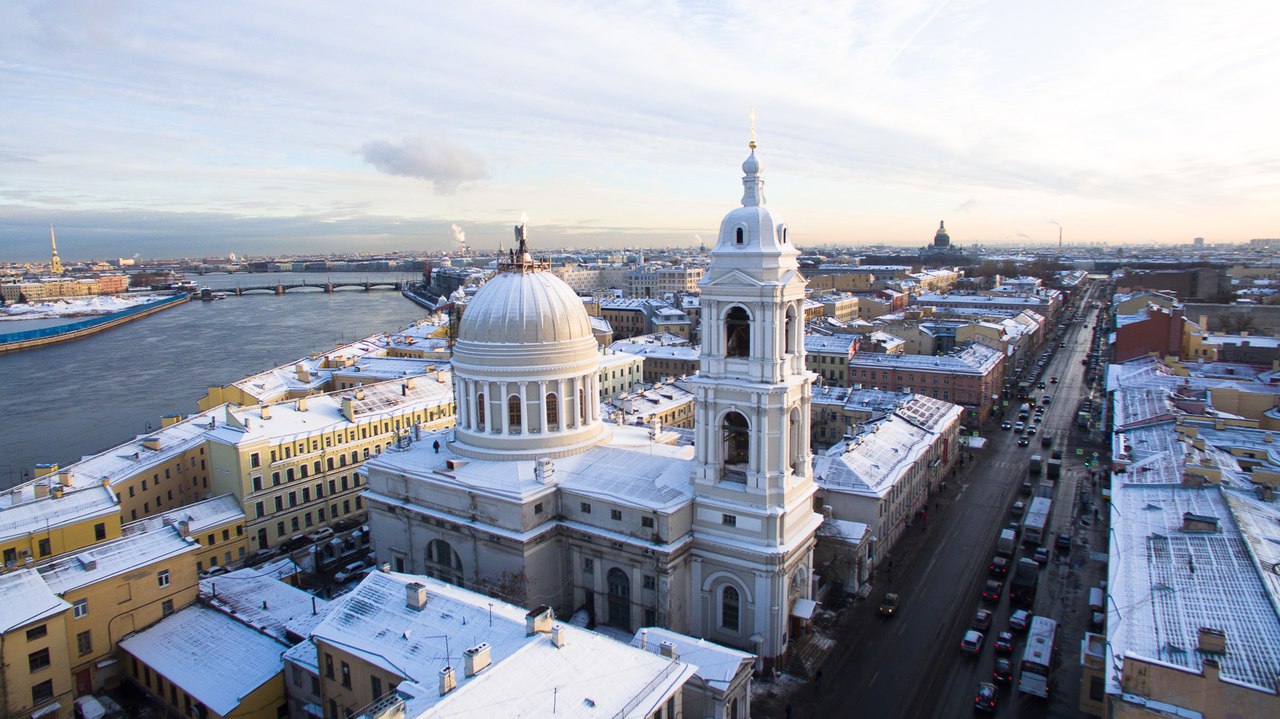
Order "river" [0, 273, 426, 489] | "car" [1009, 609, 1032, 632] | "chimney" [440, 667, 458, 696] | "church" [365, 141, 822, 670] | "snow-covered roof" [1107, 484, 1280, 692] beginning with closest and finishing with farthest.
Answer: "chimney" [440, 667, 458, 696] < "snow-covered roof" [1107, 484, 1280, 692] < "church" [365, 141, 822, 670] < "car" [1009, 609, 1032, 632] < "river" [0, 273, 426, 489]

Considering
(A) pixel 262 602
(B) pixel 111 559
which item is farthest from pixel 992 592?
(B) pixel 111 559

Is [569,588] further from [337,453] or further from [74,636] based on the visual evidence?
[337,453]

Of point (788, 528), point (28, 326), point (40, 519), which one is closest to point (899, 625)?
point (788, 528)

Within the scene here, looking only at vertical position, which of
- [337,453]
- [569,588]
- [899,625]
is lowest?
[899,625]

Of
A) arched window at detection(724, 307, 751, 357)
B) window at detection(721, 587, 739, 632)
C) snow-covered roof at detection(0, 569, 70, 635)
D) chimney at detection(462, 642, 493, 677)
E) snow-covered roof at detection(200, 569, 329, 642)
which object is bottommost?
window at detection(721, 587, 739, 632)

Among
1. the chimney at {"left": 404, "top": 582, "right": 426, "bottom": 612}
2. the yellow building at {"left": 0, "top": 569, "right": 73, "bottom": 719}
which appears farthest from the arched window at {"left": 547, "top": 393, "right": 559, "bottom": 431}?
the yellow building at {"left": 0, "top": 569, "right": 73, "bottom": 719}

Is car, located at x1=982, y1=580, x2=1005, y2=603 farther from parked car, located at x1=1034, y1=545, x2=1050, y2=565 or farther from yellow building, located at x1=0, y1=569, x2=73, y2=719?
yellow building, located at x1=0, y1=569, x2=73, y2=719

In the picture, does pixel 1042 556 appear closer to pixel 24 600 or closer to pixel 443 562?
pixel 443 562
